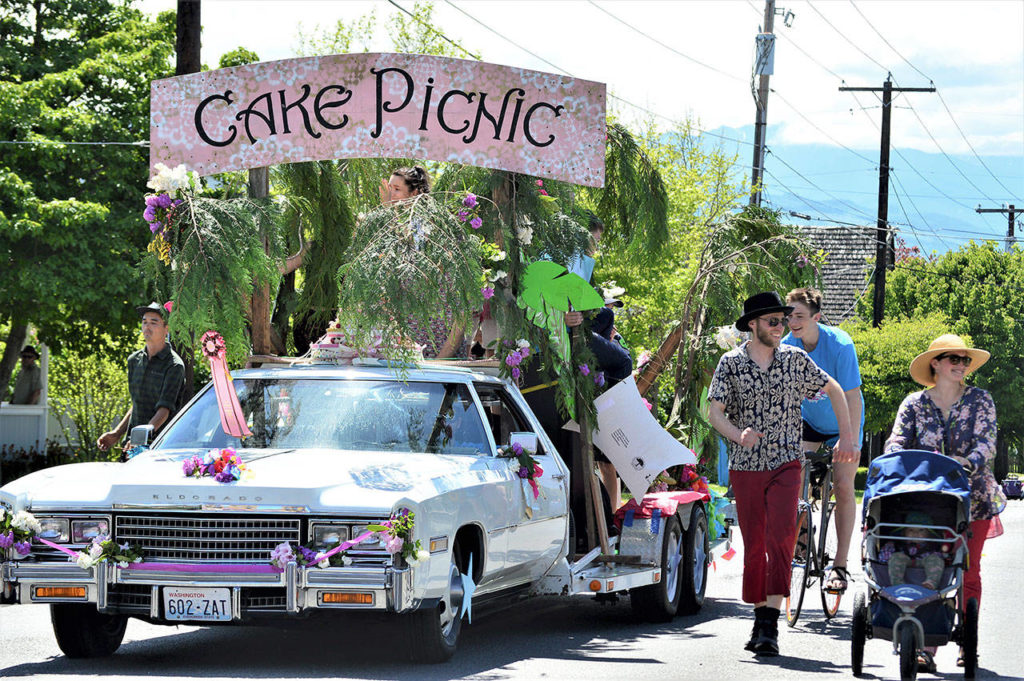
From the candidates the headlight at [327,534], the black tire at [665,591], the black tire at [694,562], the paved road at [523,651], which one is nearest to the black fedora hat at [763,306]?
the paved road at [523,651]

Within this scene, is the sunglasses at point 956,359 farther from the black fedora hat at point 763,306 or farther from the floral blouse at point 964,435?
the black fedora hat at point 763,306

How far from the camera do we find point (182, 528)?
787 cm

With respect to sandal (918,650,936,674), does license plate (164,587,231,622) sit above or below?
above

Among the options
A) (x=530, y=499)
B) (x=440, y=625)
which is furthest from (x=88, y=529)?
(x=530, y=499)

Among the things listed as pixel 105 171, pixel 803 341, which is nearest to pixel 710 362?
pixel 803 341

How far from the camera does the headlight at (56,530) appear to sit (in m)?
7.98

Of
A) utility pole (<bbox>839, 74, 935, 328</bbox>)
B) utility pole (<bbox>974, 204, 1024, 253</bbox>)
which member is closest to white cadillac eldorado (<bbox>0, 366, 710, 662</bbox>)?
utility pole (<bbox>839, 74, 935, 328</bbox>)

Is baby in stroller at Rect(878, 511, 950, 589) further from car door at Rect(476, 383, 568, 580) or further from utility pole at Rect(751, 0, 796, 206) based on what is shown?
utility pole at Rect(751, 0, 796, 206)

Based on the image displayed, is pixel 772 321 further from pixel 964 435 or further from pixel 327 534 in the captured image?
pixel 327 534

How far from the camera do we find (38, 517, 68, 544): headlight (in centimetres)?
798

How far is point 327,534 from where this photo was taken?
25.4 feet

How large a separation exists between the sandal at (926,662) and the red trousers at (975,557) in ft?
1.39

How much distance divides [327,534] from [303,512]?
172 mm

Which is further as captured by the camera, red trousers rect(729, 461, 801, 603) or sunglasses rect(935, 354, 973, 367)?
red trousers rect(729, 461, 801, 603)
